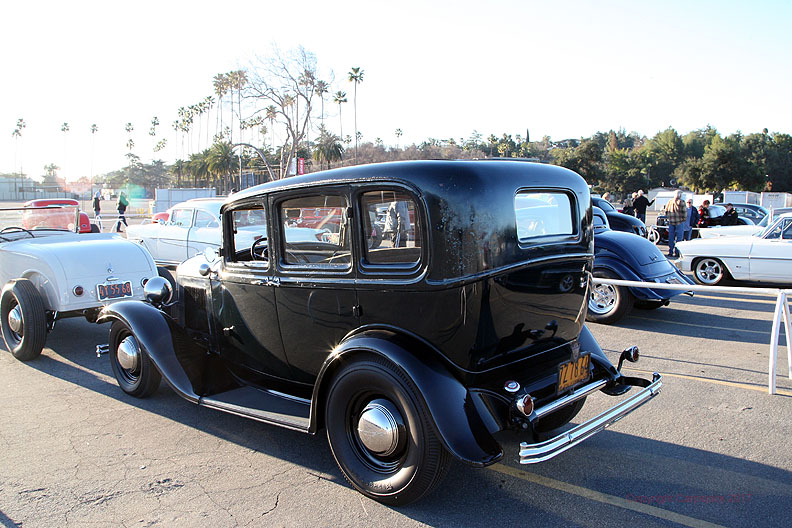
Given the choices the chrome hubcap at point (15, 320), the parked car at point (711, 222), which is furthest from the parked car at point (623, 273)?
the parked car at point (711, 222)

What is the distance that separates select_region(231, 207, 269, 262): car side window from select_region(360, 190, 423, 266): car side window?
106 centimetres

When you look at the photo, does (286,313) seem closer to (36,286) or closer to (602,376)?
(602,376)

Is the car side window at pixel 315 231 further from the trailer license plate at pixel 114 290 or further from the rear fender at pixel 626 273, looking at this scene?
the rear fender at pixel 626 273

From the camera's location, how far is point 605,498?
319 cm

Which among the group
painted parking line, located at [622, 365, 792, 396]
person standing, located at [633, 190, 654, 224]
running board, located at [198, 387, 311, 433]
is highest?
person standing, located at [633, 190, 654, 224]

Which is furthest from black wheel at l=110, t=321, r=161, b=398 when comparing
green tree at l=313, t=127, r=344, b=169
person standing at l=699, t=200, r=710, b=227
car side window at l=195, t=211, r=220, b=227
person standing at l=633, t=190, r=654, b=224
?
green tree at l=313, t=127, r=344, b=169

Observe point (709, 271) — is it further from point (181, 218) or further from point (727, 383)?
point (181, 218)

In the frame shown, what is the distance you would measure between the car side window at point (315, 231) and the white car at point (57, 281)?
3.57 meters

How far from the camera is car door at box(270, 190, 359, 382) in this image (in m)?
3.42

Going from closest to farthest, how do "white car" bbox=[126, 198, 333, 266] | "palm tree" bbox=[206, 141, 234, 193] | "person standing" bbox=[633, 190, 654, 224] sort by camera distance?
"white car" bbox=[126, 198, 333, 266], "person standing" bbox=[633, 190, 654, 224], "palm tree" bbox=[206, 141, 234, 193]

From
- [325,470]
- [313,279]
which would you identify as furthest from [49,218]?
[325,470]

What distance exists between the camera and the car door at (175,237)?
1160cm

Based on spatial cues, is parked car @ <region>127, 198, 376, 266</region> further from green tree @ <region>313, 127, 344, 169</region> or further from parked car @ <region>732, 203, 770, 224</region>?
green tree @ <region>313, 127, 344, 169</region>

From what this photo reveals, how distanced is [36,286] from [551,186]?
226 inches
